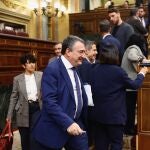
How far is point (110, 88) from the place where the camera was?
11.7 ft

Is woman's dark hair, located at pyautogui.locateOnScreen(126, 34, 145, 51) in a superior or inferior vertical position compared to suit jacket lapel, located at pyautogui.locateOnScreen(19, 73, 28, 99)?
superior

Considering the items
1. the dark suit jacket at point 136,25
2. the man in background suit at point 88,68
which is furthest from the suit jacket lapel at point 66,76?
the dark suit jacket at point 136,25

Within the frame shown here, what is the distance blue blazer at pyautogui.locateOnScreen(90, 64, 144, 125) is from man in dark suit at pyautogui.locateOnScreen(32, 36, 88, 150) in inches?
26.5

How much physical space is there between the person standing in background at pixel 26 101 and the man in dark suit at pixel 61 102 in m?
1.34

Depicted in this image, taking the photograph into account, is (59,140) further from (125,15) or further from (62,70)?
(125,15)

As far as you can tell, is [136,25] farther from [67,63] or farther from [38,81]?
[67,63]

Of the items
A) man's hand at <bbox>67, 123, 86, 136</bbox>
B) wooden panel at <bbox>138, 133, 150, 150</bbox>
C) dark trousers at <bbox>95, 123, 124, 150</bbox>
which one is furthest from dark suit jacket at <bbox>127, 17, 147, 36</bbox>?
man's hand at <bbox>67, 123, 86, 136</bbox>

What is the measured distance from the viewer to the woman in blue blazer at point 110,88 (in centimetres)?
356

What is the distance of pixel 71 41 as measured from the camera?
114 inches

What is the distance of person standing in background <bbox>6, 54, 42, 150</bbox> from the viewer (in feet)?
14.0

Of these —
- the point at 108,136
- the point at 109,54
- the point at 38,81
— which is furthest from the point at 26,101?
the point at 109,54

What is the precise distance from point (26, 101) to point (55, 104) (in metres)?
1.60

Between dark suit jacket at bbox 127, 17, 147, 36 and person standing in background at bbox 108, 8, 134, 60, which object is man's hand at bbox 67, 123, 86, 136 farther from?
dark suit jacket at bbox 127, 17, 147, 36

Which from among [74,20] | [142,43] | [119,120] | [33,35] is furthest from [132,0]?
[119,120]
